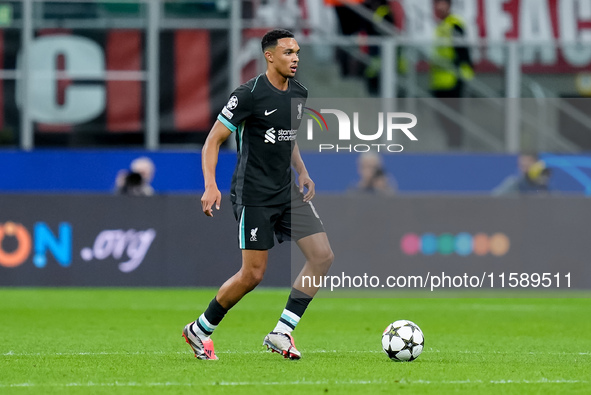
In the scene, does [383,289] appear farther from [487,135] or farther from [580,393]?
[580,393]

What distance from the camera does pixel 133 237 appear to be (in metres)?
15.0

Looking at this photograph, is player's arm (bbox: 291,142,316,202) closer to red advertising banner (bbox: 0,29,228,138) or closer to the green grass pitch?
the green grass pitch

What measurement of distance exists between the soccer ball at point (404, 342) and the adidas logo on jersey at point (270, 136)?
144 cm

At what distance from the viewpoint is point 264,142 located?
7906 mm

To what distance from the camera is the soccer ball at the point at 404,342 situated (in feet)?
25.8

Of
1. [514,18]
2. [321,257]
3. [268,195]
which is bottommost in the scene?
[321,257]

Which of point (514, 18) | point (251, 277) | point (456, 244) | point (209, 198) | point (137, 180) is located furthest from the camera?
point (514, 18)

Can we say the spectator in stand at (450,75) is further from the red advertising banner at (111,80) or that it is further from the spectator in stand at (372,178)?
the red advertising banner at (111,80)

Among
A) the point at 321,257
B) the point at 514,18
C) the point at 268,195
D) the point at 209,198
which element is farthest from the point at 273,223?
the point at 514,18

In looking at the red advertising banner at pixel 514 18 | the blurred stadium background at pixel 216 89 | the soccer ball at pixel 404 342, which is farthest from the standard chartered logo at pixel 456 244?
the soccer ball at pixel 404 342

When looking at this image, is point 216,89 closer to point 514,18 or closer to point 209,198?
point 514,18

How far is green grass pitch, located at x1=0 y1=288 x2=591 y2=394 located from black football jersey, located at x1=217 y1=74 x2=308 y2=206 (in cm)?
110

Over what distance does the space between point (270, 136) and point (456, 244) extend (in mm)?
7292

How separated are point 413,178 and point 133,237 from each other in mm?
4287
